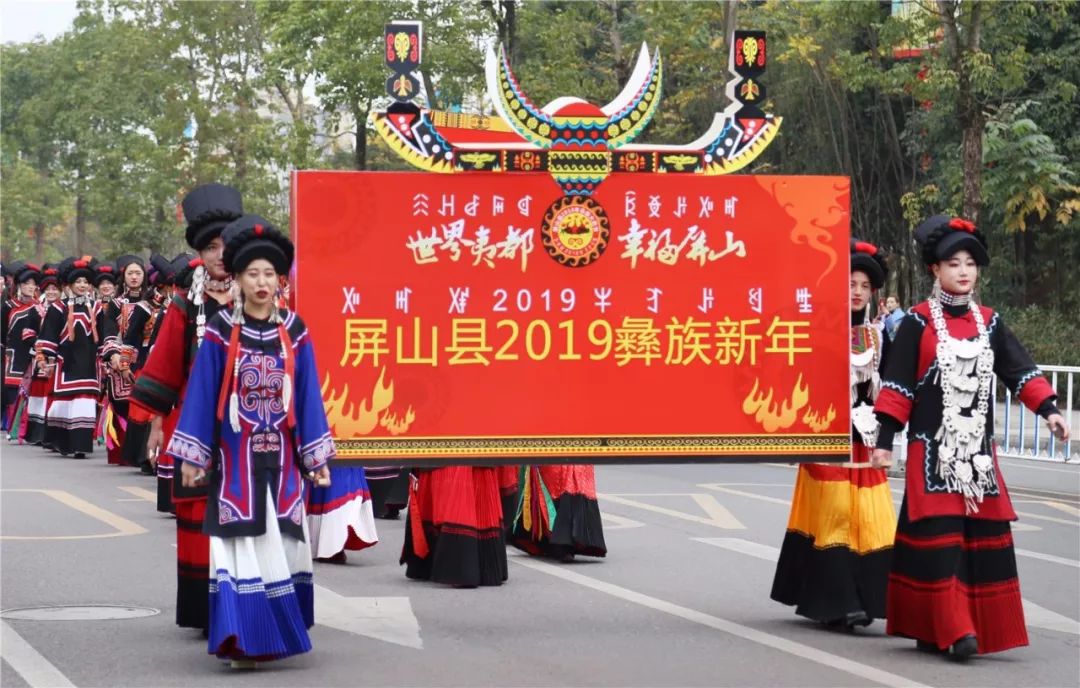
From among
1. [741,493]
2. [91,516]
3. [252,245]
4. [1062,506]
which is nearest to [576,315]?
[252,245]

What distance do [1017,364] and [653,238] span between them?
1.81 m

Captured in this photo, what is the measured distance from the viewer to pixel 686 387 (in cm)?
939

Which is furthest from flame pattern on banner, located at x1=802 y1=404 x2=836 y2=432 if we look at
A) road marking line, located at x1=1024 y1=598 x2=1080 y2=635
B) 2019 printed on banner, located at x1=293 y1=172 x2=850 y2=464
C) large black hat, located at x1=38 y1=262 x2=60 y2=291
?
large black hat, located at x1=38 y1=262 x2=60 y2=291

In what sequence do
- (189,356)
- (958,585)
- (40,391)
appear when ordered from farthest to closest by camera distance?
1. (40,391)
2. (189,356)
3. (958,585)

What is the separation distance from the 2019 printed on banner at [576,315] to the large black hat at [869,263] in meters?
0.42

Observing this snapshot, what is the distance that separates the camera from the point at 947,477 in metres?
8.87

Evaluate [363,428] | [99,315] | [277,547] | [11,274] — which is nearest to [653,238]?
[363,428]

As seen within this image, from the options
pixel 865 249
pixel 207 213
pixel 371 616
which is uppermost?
pixel 207 213

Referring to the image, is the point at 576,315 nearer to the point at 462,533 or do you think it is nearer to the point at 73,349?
the point at 462,533

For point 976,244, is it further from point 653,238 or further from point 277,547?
point 277,547

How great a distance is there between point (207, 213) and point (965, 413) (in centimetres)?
365

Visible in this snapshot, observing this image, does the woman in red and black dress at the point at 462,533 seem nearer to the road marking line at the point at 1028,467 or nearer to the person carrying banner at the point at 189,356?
the person carrying banner at the point at 189,356

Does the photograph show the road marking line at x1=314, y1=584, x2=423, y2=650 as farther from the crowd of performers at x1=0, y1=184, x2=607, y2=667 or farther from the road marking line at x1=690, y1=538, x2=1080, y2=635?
the road marking line at x1=690, y1=538, x2=1080, y2=635

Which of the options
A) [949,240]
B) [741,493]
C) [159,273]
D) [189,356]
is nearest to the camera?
[949,240]
